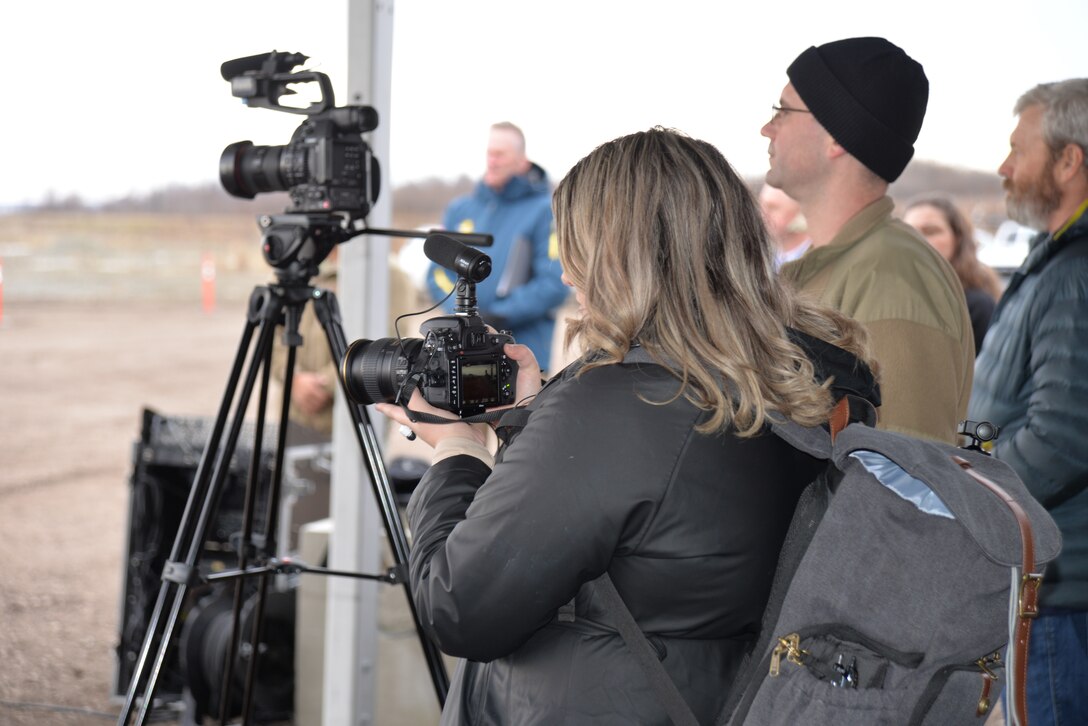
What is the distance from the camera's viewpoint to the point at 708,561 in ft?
3.67

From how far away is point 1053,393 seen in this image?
204cm

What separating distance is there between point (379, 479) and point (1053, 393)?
4.21 feet

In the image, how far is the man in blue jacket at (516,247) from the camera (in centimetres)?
393

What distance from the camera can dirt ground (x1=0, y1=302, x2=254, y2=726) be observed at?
141 inches

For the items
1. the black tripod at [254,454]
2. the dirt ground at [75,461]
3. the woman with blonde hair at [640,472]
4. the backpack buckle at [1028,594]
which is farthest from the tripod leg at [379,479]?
the dirt ground at [75,461]

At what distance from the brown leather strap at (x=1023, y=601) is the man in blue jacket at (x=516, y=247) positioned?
290cm

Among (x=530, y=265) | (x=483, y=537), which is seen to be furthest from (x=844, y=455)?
(x=530, y=265)

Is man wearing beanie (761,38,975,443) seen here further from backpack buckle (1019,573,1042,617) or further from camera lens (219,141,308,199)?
camera lens (219,141,308,199)

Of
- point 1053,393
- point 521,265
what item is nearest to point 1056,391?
point 1053,393

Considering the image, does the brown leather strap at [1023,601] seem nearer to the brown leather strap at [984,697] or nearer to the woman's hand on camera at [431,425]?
the brown leather strap at [984,697]

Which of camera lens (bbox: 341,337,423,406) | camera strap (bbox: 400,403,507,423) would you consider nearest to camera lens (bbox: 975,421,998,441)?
camera strap (bbox: 400,403,507,423)

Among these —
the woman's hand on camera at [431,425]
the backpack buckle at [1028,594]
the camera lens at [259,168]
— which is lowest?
the backpack buckle at [1028,594]

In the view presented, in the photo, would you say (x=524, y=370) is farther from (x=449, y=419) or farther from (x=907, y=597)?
(x=907, y=597)

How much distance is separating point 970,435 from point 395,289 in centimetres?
275
